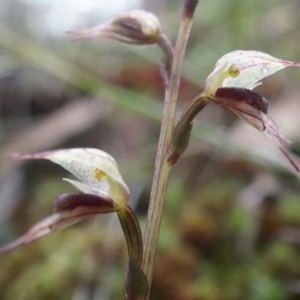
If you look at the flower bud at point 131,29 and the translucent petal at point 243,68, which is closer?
the translucent petal at point 243,68

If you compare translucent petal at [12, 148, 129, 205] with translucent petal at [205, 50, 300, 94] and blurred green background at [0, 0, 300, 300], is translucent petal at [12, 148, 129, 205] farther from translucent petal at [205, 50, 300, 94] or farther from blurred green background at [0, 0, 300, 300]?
blurred green background at [0, 0, 300, 300]

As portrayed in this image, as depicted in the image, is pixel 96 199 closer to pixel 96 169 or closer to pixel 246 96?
pixel 96 169

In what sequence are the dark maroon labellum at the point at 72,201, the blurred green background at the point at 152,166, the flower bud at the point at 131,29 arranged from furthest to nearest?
the blurred green background at the point at 152,166
the flower bud at the point at 131,29
the dark maroon labellum at the point at 72,201

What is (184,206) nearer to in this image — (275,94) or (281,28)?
(275,94)

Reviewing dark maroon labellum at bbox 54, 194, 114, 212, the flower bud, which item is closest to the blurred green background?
the flower bud

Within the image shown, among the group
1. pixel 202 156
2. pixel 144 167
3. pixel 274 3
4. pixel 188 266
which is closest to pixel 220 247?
pixel 188 266

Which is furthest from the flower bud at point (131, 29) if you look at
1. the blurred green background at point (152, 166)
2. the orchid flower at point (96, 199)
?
the blurred green background at point (152, 166)

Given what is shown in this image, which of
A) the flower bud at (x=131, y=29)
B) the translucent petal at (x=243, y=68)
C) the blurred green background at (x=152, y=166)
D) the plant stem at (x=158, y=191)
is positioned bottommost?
the blurred green background at (x=152, y=166)

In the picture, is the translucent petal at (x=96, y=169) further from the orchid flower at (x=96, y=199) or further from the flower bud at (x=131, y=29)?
the flower bud at (x=131, y=29)
